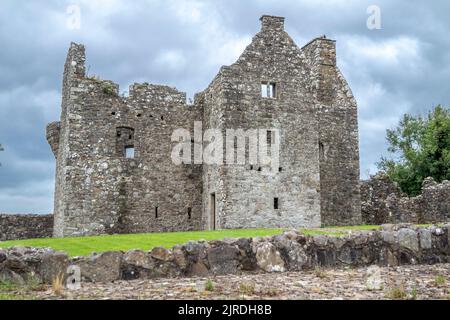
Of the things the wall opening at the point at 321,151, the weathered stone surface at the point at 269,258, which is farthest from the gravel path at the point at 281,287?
the wall opening at the point at 321,151

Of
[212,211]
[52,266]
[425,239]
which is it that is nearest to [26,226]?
[212,211]

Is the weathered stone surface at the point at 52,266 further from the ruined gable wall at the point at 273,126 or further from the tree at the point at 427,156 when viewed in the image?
the tree at the point at 427,156

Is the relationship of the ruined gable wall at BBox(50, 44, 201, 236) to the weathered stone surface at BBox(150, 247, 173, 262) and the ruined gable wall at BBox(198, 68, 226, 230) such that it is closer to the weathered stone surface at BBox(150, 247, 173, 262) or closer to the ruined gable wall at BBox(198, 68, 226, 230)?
the ruined gable wall at BBox(198, 68, 226, 230)

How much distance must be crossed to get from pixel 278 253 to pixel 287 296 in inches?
128

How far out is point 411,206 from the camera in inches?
1186

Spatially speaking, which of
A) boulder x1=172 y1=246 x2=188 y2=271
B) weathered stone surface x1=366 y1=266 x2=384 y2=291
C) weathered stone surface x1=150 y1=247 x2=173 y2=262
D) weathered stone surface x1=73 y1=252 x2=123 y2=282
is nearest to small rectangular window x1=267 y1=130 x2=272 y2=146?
weathered stone surface x1=366 y1=266 x2=384 y2=291

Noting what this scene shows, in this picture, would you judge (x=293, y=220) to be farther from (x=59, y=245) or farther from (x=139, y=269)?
(x=139, y=269)

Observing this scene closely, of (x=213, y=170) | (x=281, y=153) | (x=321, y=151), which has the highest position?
(x=321, y=151)

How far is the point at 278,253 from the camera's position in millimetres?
13461

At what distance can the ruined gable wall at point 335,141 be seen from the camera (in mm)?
30266

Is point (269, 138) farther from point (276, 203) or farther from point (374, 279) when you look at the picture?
point (374, 279)

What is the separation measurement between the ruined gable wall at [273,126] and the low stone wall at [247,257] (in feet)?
35.2

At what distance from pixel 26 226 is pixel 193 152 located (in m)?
9.70
